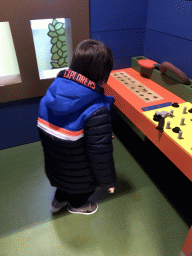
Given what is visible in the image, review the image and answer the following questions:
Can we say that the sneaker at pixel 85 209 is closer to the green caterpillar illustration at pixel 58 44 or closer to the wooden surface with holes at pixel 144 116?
the wooden surface with holes at pixel 144 116

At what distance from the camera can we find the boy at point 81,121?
847 millimetres

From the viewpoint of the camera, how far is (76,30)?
5.45 ft

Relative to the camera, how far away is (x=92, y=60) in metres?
0.84

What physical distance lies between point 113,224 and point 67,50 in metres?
1.45

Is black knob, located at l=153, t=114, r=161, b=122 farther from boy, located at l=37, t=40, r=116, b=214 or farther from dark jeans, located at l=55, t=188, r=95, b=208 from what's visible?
dark jeans, located at l=55, t=188, r=95, b=208

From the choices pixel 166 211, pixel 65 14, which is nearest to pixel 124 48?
pixel 65 14

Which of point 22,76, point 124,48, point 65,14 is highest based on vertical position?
point 65,14

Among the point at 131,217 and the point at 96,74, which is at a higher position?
the point at 96,74

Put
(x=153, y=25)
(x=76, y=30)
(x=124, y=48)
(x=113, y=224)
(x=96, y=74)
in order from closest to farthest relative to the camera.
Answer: (x=96, y=74)
(x=113, y=224)
(x=76, y=30)
(x=153, y=25)
(x=124, y=48)

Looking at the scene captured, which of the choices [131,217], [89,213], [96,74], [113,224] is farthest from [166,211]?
[96,74]

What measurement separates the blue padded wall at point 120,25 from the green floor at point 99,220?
107cm

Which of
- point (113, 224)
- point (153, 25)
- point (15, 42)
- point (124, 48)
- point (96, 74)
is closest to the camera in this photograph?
point (96, 74)

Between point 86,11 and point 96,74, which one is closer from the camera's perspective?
point 96,74

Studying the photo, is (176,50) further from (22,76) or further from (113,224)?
(113,224)
